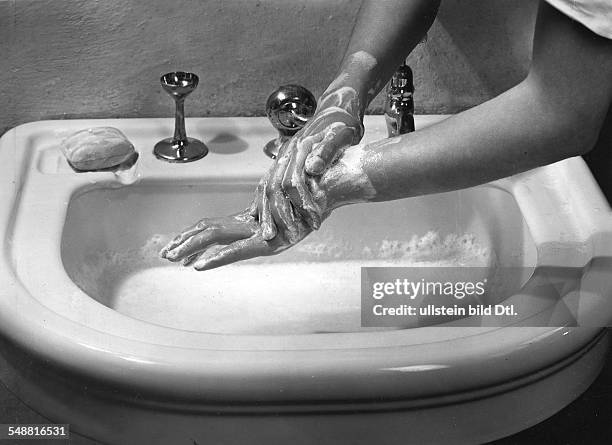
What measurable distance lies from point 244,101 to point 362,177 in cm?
34

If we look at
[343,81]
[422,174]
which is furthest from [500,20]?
[422,174]

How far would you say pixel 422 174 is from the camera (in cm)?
68

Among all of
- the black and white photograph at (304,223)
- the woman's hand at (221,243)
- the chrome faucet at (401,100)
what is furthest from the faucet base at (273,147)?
the woman's hand at (221,243)

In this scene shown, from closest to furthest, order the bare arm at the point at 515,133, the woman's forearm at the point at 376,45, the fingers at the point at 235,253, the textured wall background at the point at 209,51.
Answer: the bare arm at the point at 515,133
the fingers at the point at 235,253
the woman's forearm at the point at 376,45
the textured wall background at the point at 209,51

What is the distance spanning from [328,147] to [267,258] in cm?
25

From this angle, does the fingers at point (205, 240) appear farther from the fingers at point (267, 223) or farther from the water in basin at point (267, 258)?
the water in basin at point (267, 258)

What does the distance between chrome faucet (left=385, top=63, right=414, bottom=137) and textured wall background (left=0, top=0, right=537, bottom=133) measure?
0.34 feet

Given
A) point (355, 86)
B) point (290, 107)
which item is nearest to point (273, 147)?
point (290, 107)

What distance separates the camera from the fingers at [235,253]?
71cm

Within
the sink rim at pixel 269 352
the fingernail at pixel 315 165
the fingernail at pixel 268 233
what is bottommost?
the sink rim at pixel 269 352

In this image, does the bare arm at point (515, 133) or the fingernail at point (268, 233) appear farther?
the fingernail at point (268, 233)

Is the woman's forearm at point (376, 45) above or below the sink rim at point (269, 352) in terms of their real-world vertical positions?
above

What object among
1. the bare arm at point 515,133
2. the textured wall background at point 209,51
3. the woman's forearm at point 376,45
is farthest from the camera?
the textured wall background at point 209,51

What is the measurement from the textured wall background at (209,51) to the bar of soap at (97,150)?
0.25ft
